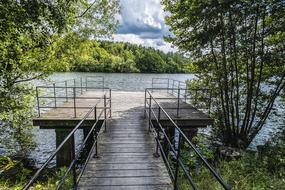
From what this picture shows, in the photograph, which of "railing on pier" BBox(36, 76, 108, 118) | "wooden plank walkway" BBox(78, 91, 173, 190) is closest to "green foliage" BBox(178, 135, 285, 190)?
"wooden plank walkway" BBox(78, 91, 173, 190)

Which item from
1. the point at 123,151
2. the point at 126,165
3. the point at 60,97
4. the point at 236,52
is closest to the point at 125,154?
the point at 123,151

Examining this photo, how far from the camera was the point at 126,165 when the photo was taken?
437 cm

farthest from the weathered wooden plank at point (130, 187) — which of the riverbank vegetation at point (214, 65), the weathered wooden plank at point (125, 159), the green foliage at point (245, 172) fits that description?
the riverbank vegetation at point (214, 65)

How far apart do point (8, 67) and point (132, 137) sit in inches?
218

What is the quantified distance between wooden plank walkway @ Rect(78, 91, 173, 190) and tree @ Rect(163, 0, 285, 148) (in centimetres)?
508

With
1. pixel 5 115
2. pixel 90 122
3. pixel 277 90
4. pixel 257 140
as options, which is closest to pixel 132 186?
pixel 90 122

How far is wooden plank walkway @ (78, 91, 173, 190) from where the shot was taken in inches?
144

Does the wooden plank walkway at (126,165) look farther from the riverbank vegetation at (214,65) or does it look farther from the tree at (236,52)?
the tree at (236,52)

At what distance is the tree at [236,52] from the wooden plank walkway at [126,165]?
508cm

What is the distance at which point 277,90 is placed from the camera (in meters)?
9.40

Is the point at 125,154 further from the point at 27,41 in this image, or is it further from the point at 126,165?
the point at 27,41

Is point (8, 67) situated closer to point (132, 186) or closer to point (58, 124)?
point (58, 124)

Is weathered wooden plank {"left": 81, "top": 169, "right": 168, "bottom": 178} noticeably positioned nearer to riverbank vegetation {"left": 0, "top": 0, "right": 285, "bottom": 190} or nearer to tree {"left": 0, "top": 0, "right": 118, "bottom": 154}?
riverbank vegetation {"left": 0, "top": 0, "right": 285, "bottom": 190}

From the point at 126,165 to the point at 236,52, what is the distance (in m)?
7.17
